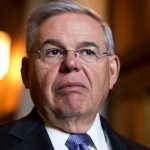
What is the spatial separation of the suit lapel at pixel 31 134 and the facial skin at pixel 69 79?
0.05 metres

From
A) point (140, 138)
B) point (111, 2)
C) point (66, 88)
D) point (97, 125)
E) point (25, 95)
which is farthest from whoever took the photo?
point (25, 95)

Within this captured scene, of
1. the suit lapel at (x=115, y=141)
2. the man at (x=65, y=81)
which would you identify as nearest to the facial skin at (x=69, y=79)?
the man at (x=65, y=81)

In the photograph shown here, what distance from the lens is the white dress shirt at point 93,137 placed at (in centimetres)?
134

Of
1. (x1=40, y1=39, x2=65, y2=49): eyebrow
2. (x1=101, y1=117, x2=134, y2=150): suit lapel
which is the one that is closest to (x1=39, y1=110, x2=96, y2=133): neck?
(x1=101, y1=117, x2=134, y2=150): suit lapel

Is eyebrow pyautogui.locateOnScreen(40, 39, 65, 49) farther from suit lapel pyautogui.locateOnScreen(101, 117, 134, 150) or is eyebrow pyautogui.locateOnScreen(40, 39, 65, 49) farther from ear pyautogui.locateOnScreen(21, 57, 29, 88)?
suit lapel pyautogui.locateOnScreen(101, 117, 134, 150)

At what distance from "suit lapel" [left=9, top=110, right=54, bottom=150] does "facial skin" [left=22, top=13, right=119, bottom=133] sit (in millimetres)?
46

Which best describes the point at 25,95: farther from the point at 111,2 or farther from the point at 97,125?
the point at 97,125

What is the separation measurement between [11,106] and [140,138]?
1.17 meters

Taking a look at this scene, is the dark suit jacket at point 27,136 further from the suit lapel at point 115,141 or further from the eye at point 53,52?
the eye at point 53,52

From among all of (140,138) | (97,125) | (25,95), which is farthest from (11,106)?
(97,125)

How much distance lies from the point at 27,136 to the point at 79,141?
0.61 ft

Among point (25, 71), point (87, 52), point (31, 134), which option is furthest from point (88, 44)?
point (31, 134)

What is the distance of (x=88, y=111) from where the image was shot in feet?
4.42

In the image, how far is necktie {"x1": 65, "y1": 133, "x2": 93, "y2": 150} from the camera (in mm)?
1319
